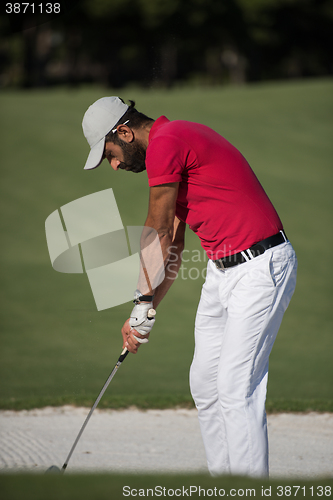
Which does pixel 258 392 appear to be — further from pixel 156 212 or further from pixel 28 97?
pixel 28 97

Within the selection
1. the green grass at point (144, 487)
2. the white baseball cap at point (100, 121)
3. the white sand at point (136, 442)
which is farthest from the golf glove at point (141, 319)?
the white sand at point (136, 442)

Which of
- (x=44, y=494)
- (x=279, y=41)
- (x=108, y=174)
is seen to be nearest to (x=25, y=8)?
(x=44, y=494)

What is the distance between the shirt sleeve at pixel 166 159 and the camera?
7.57ft

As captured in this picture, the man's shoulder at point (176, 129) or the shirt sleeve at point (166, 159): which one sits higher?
the man's shoulder at point (176, 129)

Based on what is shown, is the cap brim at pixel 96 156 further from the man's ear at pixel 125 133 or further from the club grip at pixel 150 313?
the club grip at pixel 150 313

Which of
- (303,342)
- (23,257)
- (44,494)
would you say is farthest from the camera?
(23,257)

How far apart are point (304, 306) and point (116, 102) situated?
6.02 meters

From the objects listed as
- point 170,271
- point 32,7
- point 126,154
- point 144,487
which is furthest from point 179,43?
point 144,487

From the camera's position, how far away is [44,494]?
169cm

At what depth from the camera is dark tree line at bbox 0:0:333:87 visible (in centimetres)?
2718

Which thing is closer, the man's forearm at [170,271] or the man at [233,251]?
the man at [233,251]

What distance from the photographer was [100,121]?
262 cm

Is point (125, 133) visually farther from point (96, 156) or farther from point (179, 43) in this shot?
point (179, 43)

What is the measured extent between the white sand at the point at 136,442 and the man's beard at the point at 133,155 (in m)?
1.79
